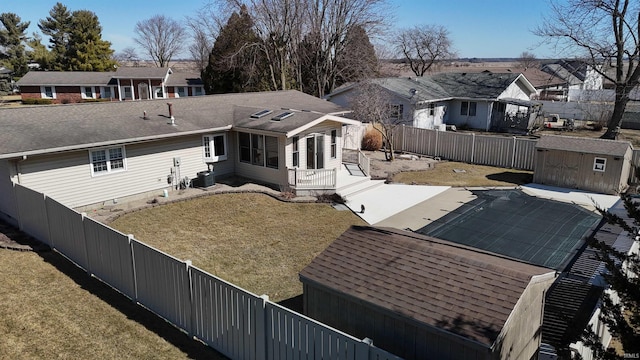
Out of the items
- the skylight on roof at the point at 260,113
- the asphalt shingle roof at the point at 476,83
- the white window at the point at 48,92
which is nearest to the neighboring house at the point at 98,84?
the white window at the point at 48,92

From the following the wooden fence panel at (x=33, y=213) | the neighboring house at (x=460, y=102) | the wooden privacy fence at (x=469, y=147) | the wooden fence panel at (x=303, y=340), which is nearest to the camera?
the wooden fence panel at (x=303, y=340)

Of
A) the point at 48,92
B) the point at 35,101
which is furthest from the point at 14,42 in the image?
the point at 35,101

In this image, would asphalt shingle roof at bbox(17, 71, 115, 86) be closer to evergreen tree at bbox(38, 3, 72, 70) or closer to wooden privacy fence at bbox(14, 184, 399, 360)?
evergreen tree at bbox(38, 3, 72, 70)

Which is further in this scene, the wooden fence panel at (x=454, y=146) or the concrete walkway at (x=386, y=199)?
the wooden fence panel at (x=454, y=146)

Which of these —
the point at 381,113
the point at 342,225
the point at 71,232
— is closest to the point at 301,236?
the point at 342,225

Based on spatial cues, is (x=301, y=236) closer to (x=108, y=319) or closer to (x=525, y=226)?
(x=108, y=319)

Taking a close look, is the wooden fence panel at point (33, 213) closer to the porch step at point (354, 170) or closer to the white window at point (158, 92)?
the porch step at point (354, 170)

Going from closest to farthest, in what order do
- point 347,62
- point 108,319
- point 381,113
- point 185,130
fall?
point 108,319
point 185,130
point 381,113
point 347,62

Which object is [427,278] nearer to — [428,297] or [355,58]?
[428,297]
